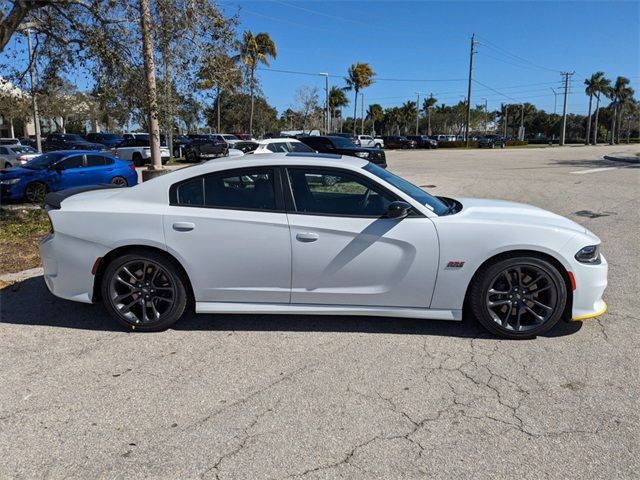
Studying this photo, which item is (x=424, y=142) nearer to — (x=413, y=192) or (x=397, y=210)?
(x=413, y=192)

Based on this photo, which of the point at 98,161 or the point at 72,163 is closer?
the point at 72,163

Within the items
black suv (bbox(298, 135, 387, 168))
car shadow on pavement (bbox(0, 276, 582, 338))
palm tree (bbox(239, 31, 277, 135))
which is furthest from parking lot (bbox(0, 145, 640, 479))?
palm tree (bbox(239, 31, 277, 135))

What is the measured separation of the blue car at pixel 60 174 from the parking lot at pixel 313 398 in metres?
9.13

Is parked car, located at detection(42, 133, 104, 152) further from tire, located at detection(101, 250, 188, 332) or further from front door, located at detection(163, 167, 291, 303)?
front door, located at detection(163, 167, 291, 303)

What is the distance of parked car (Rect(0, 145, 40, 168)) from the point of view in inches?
869

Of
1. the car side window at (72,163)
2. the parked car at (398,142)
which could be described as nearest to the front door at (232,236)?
the car side window at (72,163)

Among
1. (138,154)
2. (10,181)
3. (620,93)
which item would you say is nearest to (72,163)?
(10,181)

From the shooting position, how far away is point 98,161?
14.5 metres

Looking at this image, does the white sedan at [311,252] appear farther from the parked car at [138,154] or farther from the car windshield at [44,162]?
the parked car at [138,154]

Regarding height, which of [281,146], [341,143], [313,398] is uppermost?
[341,143]

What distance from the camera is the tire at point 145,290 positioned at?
4184 millimetres

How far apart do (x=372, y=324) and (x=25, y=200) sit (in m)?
11.7

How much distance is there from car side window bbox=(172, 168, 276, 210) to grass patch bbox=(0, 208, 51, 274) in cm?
341

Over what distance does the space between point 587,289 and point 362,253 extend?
1.79 meters
